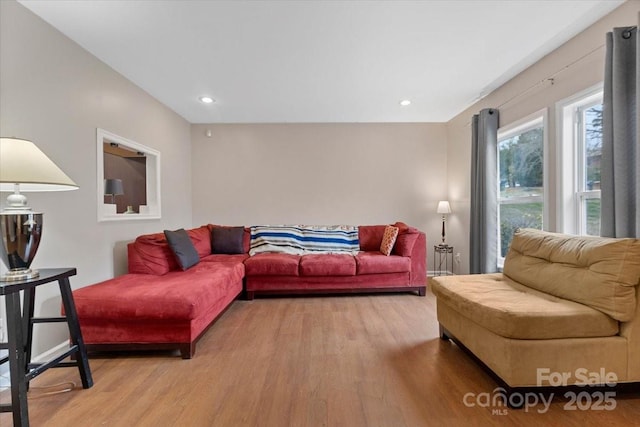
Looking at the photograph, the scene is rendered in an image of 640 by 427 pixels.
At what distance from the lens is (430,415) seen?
4.99 feet

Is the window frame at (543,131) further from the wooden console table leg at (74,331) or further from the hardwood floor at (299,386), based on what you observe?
the wooden console table leg at (74,331)

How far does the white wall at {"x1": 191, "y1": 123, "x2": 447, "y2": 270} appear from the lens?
4.73 metres

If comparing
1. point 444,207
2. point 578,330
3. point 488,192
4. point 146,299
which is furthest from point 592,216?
point 146,299

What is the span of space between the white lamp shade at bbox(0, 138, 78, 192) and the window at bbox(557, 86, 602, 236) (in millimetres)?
3775

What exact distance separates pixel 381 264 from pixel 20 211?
3288mm

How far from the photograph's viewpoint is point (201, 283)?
2455 mm

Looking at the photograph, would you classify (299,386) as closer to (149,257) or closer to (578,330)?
(578,330)

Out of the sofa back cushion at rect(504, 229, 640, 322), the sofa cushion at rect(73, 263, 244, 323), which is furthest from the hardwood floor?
the sofa back cushion at rect(504, 229, 640, 322)

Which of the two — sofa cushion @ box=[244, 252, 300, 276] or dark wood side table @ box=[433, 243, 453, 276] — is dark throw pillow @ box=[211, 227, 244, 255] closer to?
sofa cushion @ box=[244, 252, 300, 276]

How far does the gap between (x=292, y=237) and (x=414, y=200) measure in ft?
6.98

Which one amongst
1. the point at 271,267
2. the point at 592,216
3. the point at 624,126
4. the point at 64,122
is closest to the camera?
the point at 624,126

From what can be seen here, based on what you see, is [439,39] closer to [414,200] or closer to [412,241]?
[412,241]

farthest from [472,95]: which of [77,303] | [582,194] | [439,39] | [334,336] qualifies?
[77,303]

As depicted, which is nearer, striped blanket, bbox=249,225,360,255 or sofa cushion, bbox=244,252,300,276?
sofa cushion, bbox=244,252,300,276
